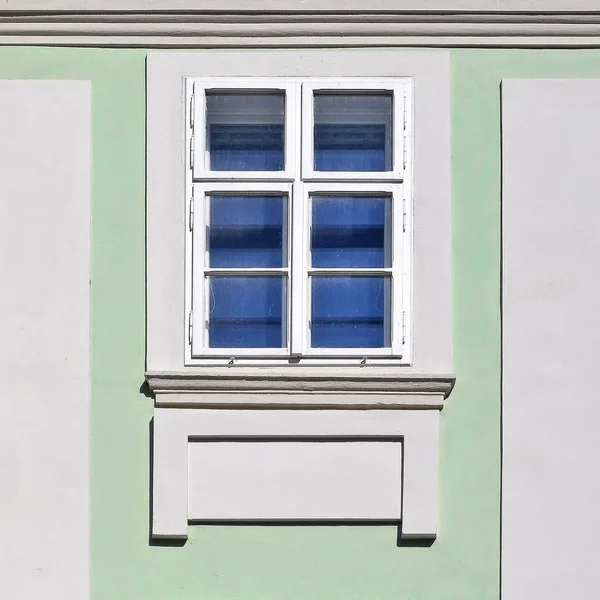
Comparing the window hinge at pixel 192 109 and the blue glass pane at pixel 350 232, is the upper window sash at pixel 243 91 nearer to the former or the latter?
the window hinge at pixel 192 109

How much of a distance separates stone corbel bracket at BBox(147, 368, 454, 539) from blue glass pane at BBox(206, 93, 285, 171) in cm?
105

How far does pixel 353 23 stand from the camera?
5293mm

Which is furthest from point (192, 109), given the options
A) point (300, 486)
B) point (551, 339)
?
point (551, 339)

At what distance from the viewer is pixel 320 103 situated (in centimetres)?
532

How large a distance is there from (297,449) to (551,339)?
1.30 meters

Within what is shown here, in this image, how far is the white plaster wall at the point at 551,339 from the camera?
16.7 feet

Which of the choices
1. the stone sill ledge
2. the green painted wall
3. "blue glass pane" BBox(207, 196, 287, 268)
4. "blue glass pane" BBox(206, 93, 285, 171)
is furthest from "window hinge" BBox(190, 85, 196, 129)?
the stone sill ledge

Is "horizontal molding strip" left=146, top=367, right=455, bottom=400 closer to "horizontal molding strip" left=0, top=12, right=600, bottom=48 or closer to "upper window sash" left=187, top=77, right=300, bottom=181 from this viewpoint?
"upper window sash" left=187, top=77, right=300, bottom=181

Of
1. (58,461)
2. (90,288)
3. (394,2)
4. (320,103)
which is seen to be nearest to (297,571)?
(58,461)

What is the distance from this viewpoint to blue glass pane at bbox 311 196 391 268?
5.30 m

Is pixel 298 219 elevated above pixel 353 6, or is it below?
below

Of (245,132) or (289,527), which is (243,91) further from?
(289,527)

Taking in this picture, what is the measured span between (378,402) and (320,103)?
1.48 m

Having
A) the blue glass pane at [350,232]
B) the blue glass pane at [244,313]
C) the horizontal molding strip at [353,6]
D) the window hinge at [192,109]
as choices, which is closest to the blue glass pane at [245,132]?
the window hinge at [192,109]
